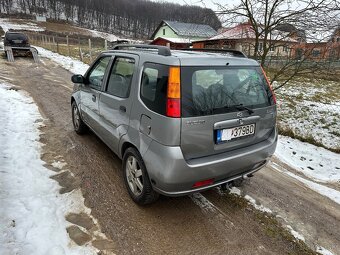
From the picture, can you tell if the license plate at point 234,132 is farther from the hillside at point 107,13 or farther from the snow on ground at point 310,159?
the hillside at point 107,13

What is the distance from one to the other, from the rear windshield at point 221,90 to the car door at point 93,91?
170cm

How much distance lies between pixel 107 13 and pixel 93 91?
119 m

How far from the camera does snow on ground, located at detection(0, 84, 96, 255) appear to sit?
2260 millimetres

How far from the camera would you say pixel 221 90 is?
2557 millimetres

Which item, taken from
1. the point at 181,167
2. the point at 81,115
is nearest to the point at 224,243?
the point at 181,167

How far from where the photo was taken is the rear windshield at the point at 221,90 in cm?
233

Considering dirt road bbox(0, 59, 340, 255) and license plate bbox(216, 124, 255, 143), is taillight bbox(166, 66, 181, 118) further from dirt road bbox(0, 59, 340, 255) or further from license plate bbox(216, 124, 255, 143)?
dirt road bbox(0, 59, 340, 255)

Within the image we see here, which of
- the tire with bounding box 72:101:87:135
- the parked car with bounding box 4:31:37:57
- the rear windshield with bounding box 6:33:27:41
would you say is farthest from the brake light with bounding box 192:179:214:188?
the rear windshield with bounding box 6:33:27:41

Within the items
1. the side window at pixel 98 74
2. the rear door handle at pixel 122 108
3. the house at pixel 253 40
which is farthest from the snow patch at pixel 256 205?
the house at pixel 253 40

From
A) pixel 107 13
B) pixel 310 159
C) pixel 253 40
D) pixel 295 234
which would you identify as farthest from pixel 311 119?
pixel 107 13

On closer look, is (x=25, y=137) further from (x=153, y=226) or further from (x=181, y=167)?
(x=181, y=167)

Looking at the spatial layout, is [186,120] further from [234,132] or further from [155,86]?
[234,132]

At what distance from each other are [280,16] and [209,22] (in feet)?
5.74

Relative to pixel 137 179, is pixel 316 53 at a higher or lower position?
higher
